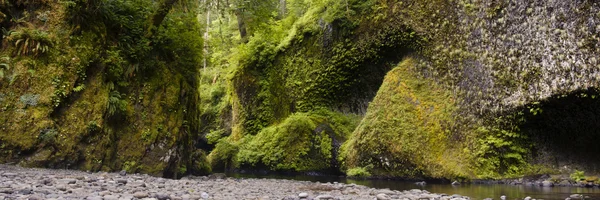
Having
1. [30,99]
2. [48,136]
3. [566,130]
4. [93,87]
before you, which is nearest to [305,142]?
[566,130]

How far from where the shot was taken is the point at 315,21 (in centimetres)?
1978

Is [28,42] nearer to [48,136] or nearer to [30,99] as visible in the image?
[30,99]

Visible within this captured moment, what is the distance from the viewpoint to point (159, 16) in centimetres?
1199

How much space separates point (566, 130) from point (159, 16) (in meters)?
11.5

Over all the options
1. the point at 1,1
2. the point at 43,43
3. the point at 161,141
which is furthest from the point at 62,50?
the point at 161,141

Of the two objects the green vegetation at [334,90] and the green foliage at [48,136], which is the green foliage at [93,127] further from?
the green foliage at [48,136]

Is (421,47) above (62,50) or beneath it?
above

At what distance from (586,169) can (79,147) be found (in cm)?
1246

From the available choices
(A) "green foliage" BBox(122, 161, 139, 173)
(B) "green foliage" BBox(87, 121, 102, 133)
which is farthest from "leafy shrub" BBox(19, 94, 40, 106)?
(A) "green foliage" BBox(122, 161, 139, 173)

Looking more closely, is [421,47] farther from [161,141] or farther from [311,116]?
[161,141]

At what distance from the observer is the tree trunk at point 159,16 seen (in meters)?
11.9

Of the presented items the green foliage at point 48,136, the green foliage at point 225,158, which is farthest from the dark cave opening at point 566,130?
the green foliage at point 225,158

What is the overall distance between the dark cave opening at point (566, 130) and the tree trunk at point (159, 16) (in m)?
10.1

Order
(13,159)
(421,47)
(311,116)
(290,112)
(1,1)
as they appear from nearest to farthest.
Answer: (13,159) → (1,1) → (421,47) → (311,116) → (290,112)
